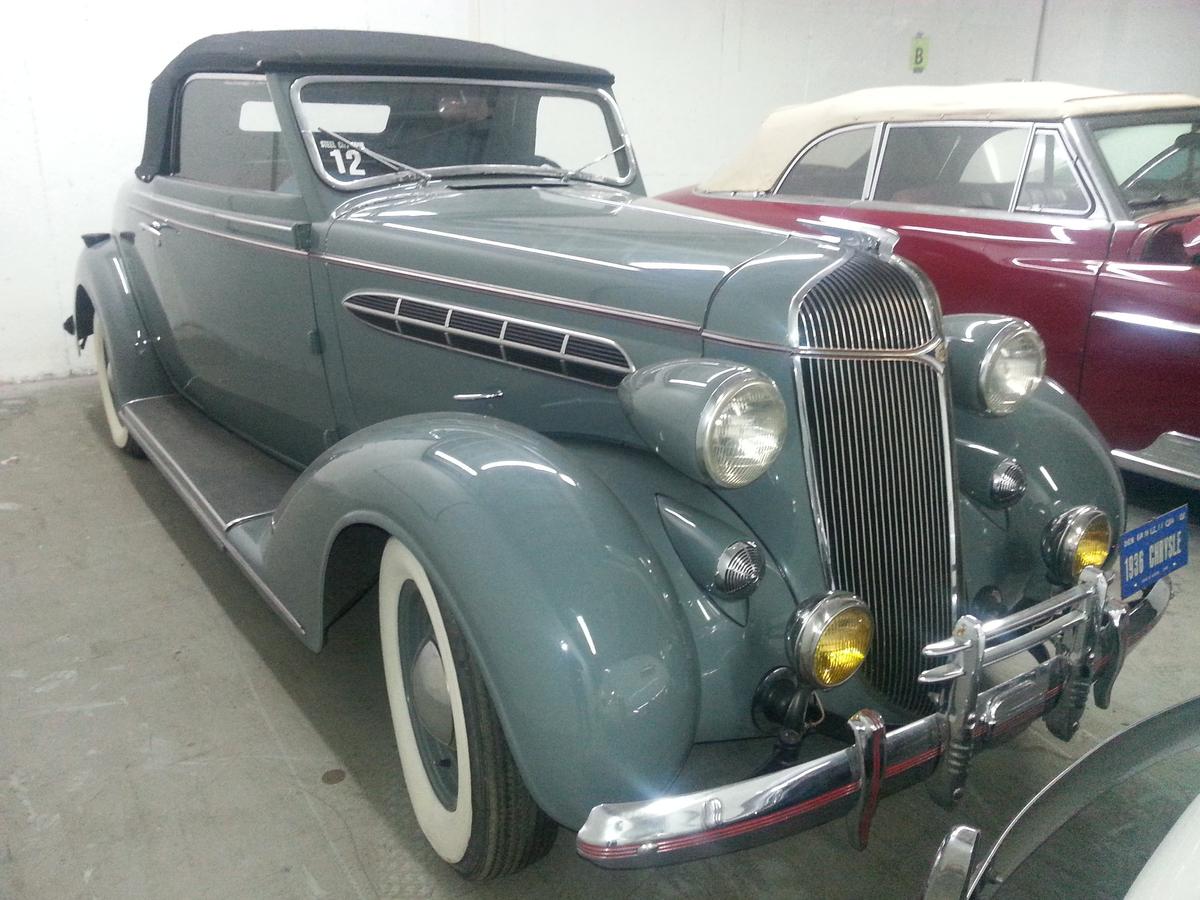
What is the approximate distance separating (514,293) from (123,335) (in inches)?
82.0

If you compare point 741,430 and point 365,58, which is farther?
point 365,58

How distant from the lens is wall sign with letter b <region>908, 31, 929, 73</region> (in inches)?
288

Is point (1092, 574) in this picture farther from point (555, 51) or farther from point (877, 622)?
point (555, 51)

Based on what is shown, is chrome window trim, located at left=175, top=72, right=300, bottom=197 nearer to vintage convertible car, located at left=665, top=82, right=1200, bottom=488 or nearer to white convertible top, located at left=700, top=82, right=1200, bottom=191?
vintage convertible car, located at left=665, top=82, right=1200, bottom=488

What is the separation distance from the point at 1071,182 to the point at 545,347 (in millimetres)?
2646

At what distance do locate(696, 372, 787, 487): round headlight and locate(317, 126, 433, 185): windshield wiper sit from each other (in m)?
1.40

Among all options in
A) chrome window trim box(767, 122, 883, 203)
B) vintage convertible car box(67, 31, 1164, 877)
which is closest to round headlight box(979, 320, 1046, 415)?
vintage convertible car box(67, 31, 1164, 877)

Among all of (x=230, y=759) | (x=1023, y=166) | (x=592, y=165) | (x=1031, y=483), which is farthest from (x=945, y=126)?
(x=230, y=759)

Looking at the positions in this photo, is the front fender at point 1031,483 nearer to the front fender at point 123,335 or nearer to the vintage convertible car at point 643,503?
the vintage convertible car at point 643,503

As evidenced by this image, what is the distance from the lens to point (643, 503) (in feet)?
5.44

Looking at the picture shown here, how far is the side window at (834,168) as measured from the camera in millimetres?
4191

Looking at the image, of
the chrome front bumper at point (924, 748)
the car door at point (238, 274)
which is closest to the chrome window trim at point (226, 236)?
the car door at point (238, 274)

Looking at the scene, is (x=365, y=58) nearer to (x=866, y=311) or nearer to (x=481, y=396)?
(x=481, y=396)

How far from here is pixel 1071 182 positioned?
3.57 m
